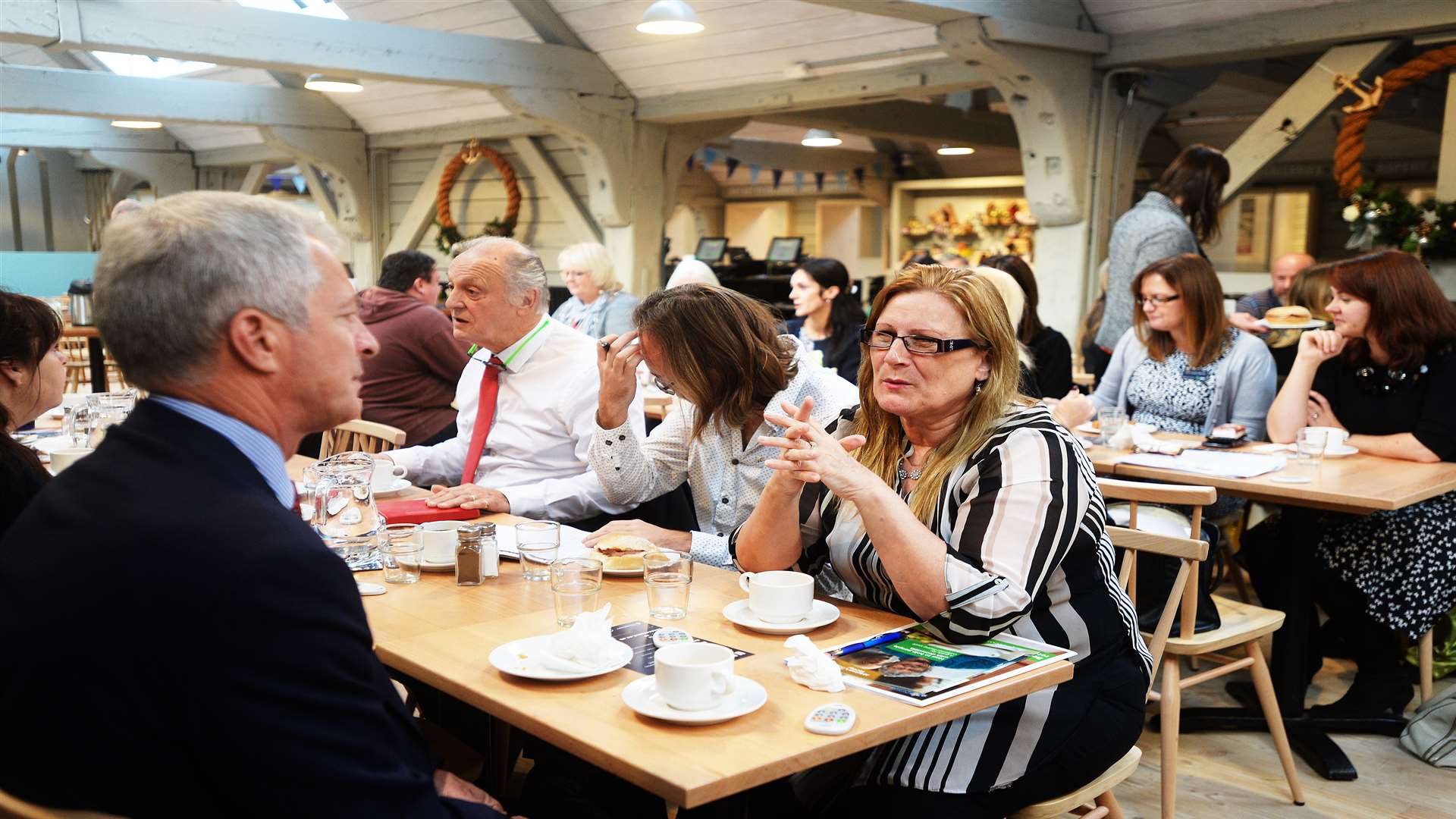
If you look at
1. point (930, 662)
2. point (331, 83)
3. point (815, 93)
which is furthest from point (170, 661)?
point (331, 83)

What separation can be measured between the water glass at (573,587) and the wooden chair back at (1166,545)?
1169mm

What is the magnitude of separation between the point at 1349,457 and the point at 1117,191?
116 inches

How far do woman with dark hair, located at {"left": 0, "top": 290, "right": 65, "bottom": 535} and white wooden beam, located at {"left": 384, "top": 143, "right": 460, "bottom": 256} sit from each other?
7137mm

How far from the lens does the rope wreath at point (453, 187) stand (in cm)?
954

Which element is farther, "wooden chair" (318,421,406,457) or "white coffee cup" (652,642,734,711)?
"wooden chair" (318,421,406,457)

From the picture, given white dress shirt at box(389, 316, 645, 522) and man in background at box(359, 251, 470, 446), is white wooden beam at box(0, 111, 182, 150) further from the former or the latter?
white dress shirt at box(389, 316, 645, 522)

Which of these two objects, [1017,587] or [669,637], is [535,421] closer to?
[669,637]

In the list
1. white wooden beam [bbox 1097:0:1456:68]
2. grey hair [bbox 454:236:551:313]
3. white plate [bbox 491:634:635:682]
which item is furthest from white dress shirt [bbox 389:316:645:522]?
white wooden beam [bbox 1097:0:1456:68]

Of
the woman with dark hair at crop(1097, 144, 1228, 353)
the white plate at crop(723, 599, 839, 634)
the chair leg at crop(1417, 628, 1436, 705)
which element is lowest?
the chair leg at crop(1417, 628, 1436, 705)

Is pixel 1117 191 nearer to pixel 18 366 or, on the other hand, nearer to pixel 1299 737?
pixel 1299 737

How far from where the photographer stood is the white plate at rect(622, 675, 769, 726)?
4.88 ft

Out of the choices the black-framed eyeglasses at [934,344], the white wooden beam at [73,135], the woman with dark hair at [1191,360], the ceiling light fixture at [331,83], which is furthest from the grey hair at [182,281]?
the white wooden beam at [73,135]

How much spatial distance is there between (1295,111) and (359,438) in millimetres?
4572

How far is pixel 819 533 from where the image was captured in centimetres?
226
